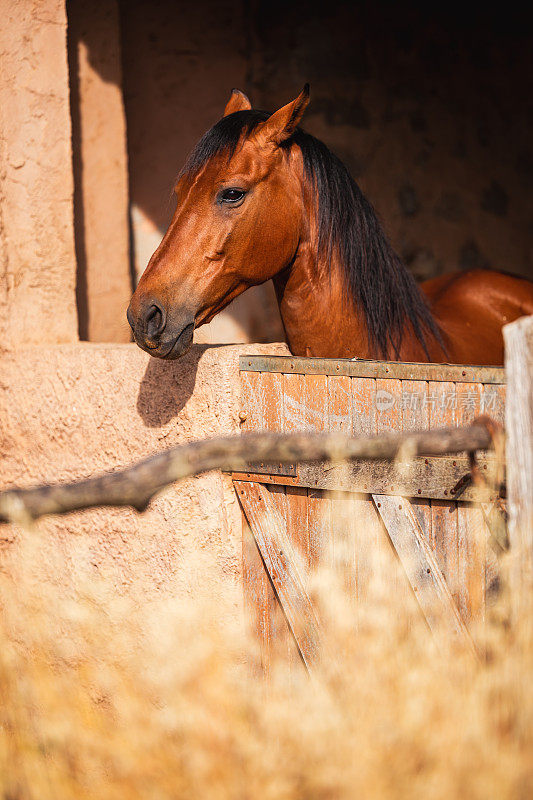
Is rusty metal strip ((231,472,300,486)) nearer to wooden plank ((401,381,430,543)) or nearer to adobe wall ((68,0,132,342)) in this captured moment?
wooden plank ((401,381,430,543))

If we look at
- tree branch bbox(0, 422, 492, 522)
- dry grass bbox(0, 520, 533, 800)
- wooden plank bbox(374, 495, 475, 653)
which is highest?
tree branch bbox(0, 422, 492, 522)

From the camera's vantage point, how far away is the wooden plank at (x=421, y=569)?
212cm

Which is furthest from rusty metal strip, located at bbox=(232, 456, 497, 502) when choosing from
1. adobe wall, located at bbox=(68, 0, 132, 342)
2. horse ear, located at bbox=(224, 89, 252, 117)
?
adobe wall, located at bbox=(68, 0, 132, 342)

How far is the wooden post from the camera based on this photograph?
1548 mm

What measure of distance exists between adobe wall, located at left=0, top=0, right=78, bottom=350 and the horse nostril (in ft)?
3.85

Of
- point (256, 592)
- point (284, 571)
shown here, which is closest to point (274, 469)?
point (284, 571)

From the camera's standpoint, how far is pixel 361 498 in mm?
2352

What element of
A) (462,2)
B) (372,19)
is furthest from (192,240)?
(462,2)

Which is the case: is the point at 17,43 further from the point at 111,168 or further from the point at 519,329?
the point at 519,329

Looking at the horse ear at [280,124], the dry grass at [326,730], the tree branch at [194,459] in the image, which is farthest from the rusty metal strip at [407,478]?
the horse ear at [280,124]

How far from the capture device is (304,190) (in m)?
2.91

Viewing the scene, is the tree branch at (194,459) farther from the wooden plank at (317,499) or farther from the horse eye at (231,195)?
the horse eye at (231,195)

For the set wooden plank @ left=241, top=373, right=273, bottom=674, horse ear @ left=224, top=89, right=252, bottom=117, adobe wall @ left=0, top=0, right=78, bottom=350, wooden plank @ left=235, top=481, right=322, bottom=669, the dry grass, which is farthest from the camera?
adobe wall @ left=0, top=0, right=78, bottom=350

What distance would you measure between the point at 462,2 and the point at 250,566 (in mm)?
4504
